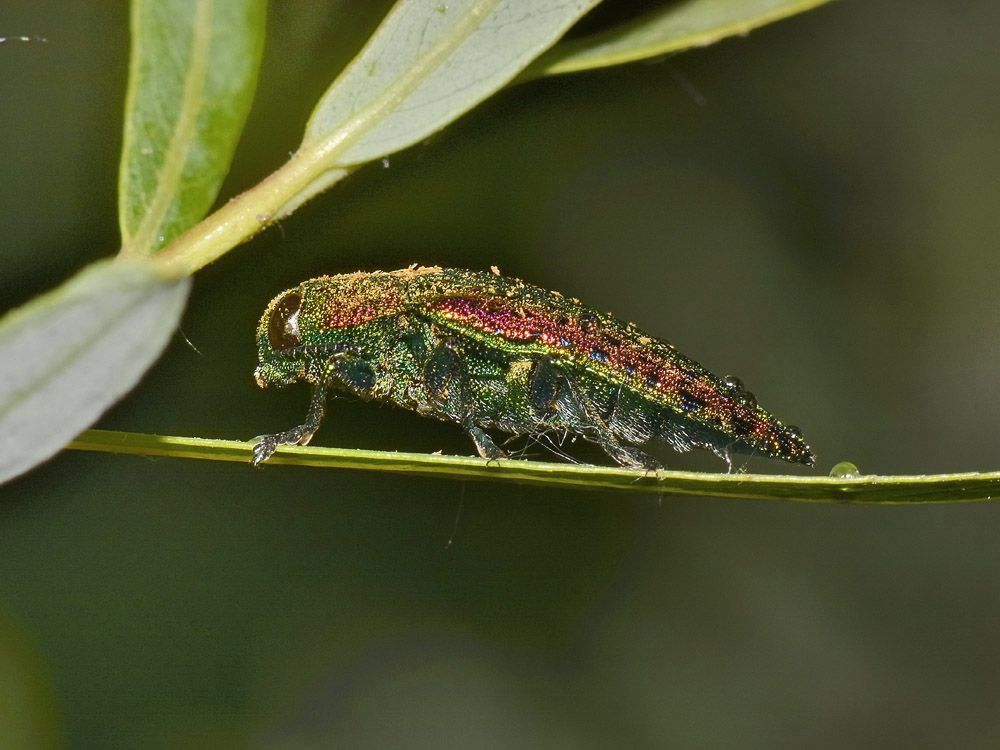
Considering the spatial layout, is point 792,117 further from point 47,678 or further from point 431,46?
point 47,678

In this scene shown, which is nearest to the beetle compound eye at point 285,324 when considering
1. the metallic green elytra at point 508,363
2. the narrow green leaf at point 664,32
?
the metallic green elytra at point 508,363

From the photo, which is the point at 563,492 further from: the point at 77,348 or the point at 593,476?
the point at 77,348

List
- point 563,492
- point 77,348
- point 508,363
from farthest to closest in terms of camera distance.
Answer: point 563,492, point 508,363, point 77,348

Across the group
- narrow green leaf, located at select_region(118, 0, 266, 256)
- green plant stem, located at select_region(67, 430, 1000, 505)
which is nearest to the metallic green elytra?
→ green plant stem, located at select_region(67, 430, 1000, 505)

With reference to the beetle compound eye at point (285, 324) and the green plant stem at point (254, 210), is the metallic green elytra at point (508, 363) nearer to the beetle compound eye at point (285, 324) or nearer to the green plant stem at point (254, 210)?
A: the beetle compound eye at point (285, 324)

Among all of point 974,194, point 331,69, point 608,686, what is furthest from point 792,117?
point 608,686

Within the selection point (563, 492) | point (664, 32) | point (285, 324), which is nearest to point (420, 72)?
point (664, 32)
